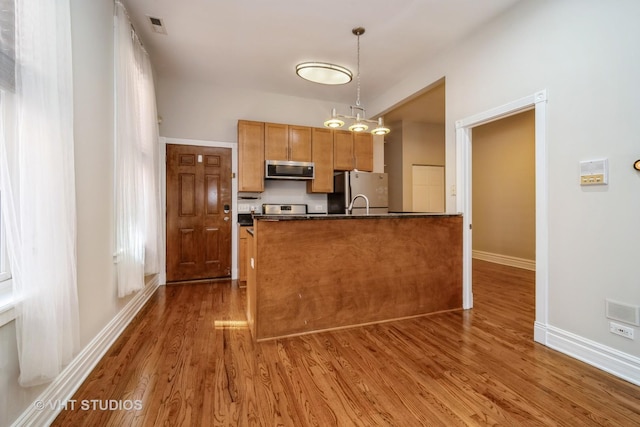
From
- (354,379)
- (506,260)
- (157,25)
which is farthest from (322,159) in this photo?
(506,260)

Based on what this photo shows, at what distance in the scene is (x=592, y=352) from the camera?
1.97 meters

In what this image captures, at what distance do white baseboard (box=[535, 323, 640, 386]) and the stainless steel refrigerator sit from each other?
2784 millimetres

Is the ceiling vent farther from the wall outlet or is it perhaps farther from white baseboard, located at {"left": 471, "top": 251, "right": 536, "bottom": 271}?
white baseboard, located at {"left": 471, "top": 251, "right": 536, "bottom": 271}

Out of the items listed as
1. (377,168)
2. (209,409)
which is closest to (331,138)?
(377,168)

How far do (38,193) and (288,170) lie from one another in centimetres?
326

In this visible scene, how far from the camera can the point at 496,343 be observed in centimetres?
225

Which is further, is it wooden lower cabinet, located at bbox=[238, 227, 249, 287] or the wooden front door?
the wooden front door

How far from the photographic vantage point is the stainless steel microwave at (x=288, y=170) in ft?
14.1

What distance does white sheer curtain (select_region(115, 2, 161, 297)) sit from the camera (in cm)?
233

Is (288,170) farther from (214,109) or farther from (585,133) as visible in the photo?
(585,133)

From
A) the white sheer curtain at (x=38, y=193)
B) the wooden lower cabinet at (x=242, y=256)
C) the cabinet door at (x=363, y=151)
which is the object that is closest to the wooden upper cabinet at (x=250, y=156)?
the wooden lower cabinet at (x=242, y=256)

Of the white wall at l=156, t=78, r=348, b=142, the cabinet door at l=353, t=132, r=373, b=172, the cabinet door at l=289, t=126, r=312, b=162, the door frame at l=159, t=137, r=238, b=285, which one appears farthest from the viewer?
the cabinet door at l=353, t=132, r=373, b=172

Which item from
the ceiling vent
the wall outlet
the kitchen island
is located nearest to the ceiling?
the ceiling vent

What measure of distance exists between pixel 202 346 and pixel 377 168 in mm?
4159
